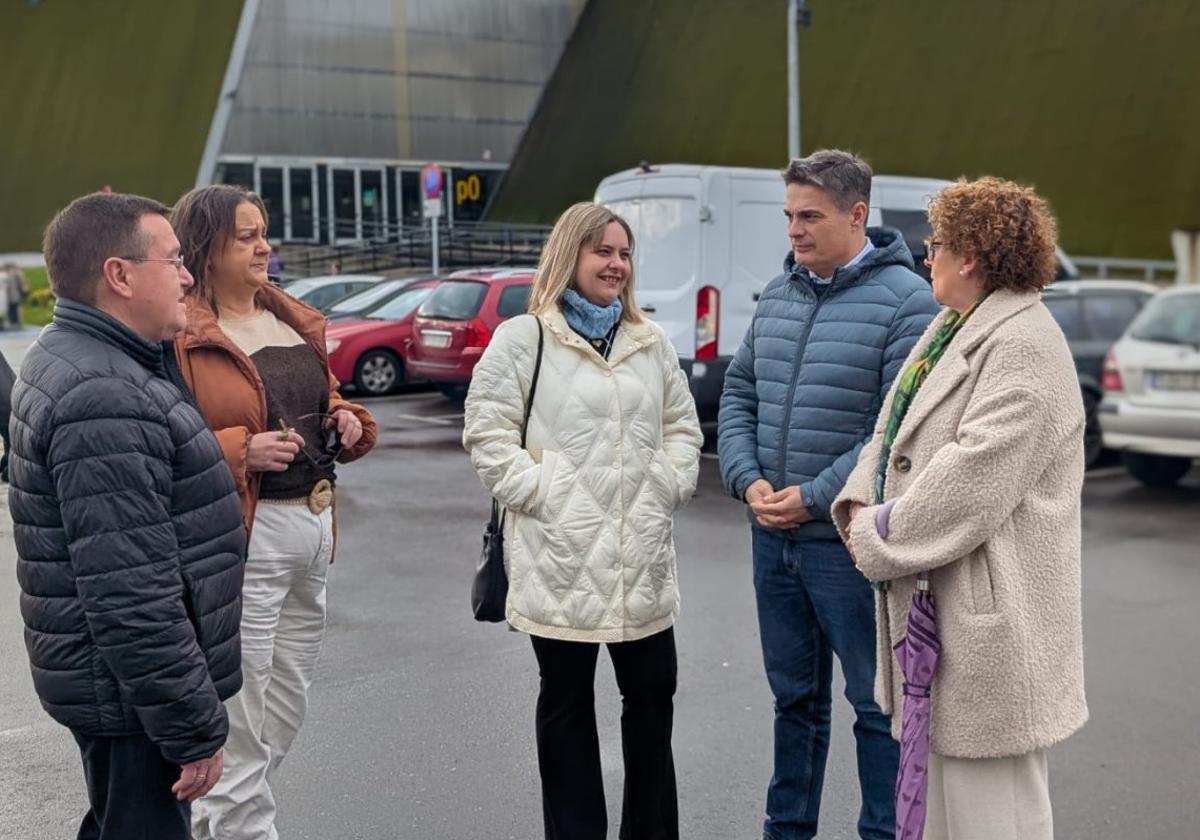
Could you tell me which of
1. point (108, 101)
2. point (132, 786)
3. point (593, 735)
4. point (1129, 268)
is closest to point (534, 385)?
point (593, 735)

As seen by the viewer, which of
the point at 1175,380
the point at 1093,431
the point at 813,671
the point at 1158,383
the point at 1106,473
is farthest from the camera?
the point at 1106,473

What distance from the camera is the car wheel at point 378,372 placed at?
51.8 feet

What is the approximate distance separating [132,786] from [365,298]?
15245 mm

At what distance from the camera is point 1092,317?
11.0 metres

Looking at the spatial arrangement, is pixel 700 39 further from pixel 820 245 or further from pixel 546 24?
pixel 820 245

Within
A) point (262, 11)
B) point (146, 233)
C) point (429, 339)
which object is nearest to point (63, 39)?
point (262, 11)

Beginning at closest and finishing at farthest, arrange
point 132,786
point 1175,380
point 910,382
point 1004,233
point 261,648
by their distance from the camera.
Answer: point 132,786, point 1004,233, point 910,382, point 261,648, point 1175,380

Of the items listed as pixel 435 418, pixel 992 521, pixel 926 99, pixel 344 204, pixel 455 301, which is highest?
pixel 926 99

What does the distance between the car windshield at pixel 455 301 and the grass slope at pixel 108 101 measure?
24.5 m

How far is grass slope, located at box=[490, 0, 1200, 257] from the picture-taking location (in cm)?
2427

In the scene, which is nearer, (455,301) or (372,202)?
(455,301)

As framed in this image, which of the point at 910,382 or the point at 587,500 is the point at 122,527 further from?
the point at 910,382

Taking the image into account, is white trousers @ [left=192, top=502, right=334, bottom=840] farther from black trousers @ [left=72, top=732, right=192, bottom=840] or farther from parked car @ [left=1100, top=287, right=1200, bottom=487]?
parked car @ [left=1100, top=287, right=1200, bottom=487]

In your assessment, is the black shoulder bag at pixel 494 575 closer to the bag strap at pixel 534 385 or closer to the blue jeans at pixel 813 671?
the bag strap at pixel 534 385
